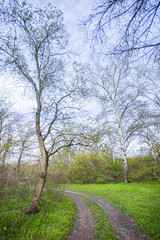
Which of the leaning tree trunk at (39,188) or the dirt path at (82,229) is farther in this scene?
the leaning tree trunk at (39,188)

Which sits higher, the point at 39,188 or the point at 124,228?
the point at 39,188

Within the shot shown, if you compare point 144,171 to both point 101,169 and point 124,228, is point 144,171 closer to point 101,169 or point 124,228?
point 101,169

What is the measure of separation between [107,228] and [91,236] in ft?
2.17

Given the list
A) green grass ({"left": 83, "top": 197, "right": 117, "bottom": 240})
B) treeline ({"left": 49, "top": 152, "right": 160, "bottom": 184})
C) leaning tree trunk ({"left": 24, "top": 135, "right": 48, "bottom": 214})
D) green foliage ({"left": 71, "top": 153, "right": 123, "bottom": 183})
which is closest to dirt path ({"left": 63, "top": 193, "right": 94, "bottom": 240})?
green grass ({"left": 83, "top": 197, "right": 117, "bottom": 240})

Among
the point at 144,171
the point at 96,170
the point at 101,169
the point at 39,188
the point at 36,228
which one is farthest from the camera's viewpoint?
the point at 96,170

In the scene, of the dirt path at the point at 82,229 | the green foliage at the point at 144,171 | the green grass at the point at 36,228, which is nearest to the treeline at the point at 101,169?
the green foliage at the point at 144,171

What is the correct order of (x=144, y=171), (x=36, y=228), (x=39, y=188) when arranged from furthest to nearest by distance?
(x=144, y=171)
(x=39, y=188)
(x=36, y=228)

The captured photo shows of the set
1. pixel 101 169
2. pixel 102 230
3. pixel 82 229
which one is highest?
pixel 101 169

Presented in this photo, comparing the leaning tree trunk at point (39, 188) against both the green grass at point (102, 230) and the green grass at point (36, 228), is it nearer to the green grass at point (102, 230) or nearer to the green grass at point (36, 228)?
the green grass at point (36, 228)

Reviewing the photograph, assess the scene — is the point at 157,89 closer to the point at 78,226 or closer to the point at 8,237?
the point at 78,226

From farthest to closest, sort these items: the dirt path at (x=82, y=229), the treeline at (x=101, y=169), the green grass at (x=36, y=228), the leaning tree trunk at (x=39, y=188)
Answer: the treeline at (x=101, y=169) → the leaning tree trunk at (x=39, y=188) → the dirt path at (x=82, y=229) → the green grass at (x=36, y=228)

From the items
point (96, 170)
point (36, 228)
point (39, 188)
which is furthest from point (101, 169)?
point (36, 228)

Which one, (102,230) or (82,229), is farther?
(82,229)

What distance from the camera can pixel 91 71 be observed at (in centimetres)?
1441
